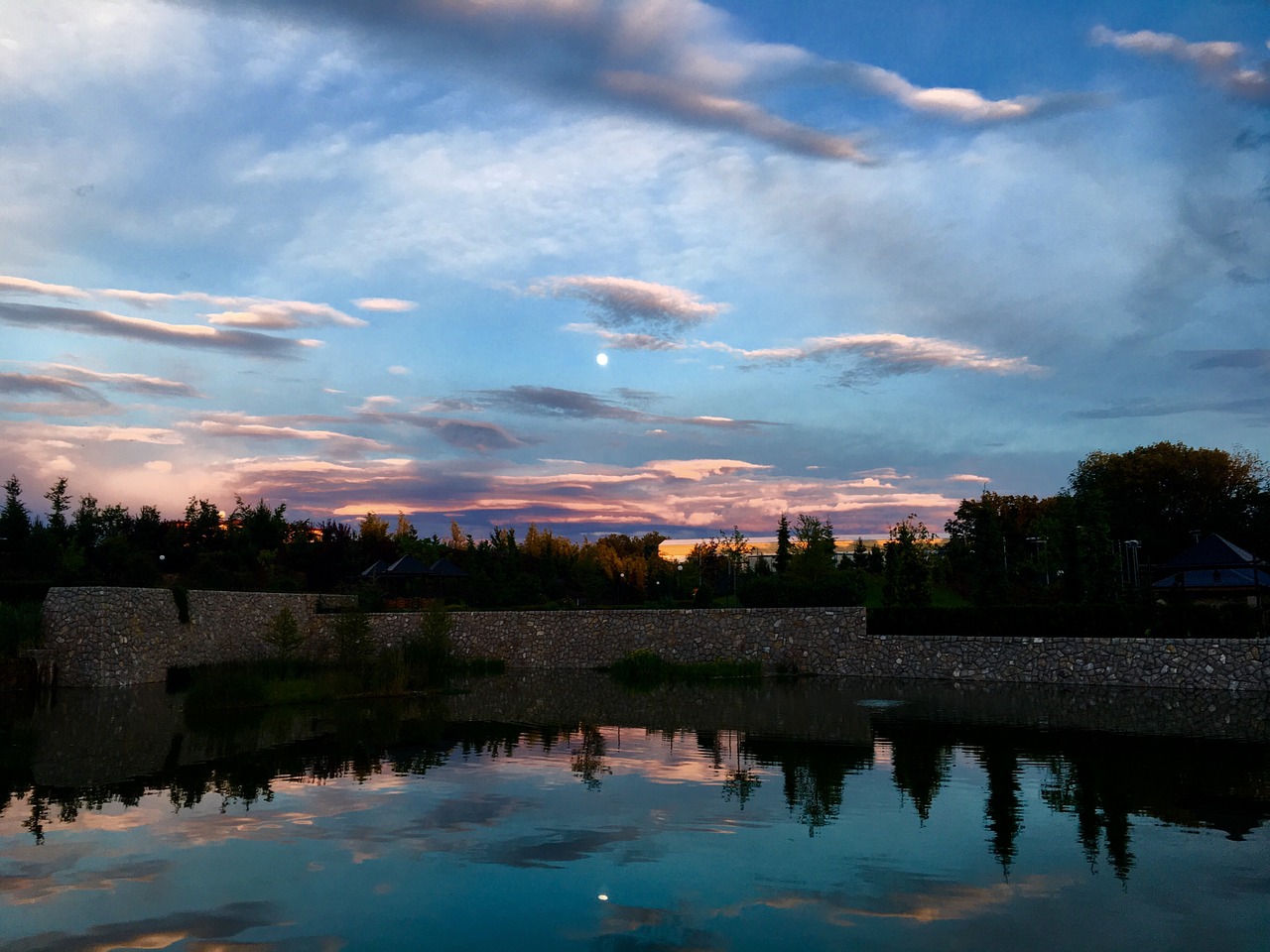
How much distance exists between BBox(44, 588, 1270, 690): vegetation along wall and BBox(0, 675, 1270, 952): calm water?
814cm

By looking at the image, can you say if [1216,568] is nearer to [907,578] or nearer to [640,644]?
[907,578]

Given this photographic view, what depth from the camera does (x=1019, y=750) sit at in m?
15.3

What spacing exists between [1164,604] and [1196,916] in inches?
889

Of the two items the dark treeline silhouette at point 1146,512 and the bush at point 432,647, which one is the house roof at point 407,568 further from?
the dark treeline silhouette at point 1146,512

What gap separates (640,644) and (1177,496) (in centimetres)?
4770

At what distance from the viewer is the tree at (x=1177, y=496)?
61.7 meters

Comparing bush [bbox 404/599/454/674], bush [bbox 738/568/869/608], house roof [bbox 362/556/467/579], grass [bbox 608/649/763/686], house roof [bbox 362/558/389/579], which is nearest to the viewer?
bush [bbox 404/599/454/674]

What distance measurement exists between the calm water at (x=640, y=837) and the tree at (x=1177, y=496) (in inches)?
1913

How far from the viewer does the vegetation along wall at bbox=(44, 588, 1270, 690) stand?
26547 millimetres

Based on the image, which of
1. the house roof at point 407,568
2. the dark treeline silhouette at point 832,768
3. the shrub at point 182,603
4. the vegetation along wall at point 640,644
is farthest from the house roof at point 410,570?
the dark treeline silhouette at point 832,768

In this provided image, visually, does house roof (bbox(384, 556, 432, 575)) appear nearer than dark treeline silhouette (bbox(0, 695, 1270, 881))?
No

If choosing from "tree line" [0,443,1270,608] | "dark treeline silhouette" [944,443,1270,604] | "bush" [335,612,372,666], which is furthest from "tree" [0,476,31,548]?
"dark treeline silhouette" [944,443,1270,604]

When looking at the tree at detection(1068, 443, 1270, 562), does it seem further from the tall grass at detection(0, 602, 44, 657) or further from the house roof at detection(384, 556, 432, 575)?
the tall grass at detection(0, 602, 44, 657)

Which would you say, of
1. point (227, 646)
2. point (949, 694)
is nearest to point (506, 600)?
point (227, 646)
